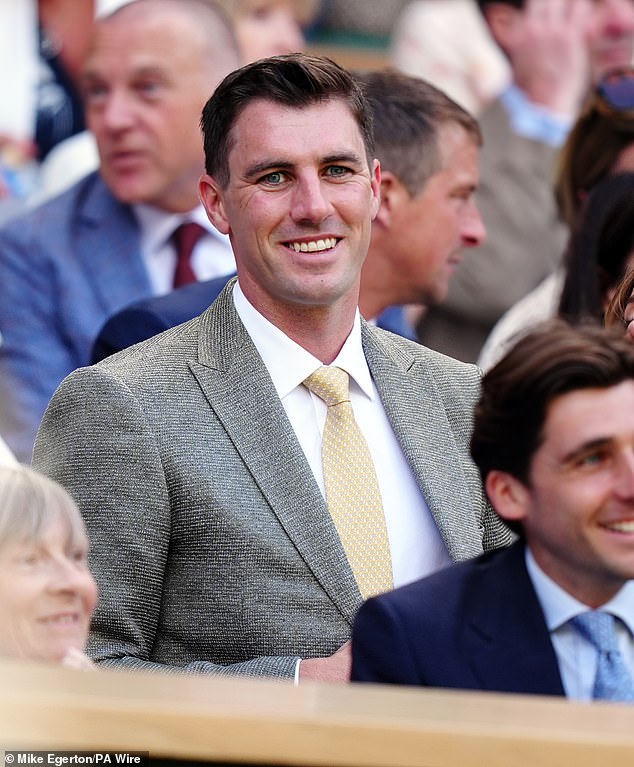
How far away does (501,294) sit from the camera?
4688 millimetres

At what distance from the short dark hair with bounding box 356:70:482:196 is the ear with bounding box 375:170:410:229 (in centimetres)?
1

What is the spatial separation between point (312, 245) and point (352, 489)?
1.24 ft

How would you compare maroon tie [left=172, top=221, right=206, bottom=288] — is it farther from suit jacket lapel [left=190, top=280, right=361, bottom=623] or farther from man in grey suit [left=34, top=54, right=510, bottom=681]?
suit jacket lapel [left=190, top=280, right=361, bottom=623]

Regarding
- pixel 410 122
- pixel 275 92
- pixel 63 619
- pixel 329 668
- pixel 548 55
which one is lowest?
pixel 329 668

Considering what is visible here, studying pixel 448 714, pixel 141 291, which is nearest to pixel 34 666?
pixel 448 714

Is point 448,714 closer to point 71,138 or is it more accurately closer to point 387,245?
point 387,245

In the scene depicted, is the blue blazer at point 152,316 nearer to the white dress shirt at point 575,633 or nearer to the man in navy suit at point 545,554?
the man in navy suit at point 545,554

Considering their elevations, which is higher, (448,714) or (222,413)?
(222,413)

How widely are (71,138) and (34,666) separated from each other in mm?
3640

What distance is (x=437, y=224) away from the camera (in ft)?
11.8

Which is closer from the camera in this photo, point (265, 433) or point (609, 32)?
point (265, 433)

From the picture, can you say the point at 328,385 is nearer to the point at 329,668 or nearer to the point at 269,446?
the point at 269,446

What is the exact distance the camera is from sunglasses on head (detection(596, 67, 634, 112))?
4.10 meters

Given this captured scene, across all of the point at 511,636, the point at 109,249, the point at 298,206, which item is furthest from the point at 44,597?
the point at 109,249
